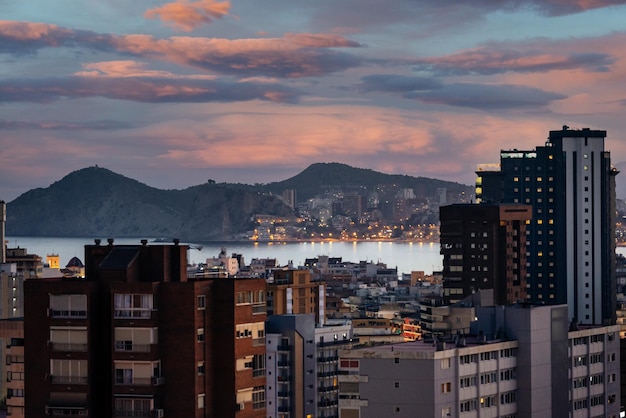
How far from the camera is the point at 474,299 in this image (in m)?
71.5

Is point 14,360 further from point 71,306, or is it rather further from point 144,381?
point 144,381

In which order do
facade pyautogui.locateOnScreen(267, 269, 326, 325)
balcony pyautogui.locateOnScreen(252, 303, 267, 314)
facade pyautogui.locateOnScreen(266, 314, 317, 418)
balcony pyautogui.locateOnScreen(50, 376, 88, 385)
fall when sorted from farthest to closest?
1. facade pyautogui.locateOnScreen(267, 269, 326, 325)
2. facade pyautogui.locateOnScreen(266, 314, 317, 418)
3. balcony pyautogui.locateOnScreen(252, 303, 267, 314)
4. balcony pyautogui.locateOnScreen(50, 376, 88, 385)

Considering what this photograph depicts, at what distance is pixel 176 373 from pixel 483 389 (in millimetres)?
12075

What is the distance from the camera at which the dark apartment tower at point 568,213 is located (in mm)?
113500

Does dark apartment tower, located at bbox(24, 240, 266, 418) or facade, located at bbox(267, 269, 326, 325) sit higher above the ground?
dark apartment tower, located at bbox(24, 240, 266, 418)

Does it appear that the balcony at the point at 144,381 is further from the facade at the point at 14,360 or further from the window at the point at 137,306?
the facade at the point at 14,360

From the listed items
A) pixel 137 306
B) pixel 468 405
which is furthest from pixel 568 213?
pixel 137 306

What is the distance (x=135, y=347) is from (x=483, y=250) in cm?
6590

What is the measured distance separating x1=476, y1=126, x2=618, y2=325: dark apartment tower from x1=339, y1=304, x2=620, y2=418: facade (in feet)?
225

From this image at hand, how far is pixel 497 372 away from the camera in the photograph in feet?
127

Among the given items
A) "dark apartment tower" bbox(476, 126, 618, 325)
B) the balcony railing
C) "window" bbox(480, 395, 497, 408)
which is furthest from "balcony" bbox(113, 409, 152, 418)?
"dark apartment tower" bbox(476, 126, 618, 325)

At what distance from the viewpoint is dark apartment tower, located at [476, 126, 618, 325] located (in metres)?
114

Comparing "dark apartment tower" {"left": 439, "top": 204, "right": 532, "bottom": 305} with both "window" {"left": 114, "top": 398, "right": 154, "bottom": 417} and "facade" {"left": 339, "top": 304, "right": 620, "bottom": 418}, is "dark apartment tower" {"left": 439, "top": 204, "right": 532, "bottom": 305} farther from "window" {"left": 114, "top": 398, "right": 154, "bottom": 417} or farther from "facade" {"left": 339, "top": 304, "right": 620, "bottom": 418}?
"window" {"left": 114, "top": 398, "right": 154, "bottom": 417}

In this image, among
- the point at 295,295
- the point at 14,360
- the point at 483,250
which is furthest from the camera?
the point at 483,250
